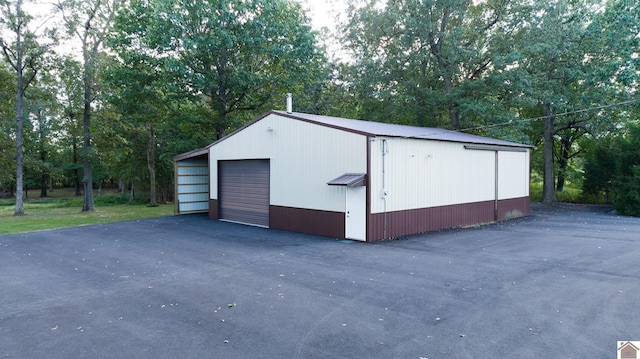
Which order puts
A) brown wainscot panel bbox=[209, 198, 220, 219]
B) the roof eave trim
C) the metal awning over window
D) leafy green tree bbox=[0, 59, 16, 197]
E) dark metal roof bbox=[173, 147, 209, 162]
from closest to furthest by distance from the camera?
the metal awning over window
the roof eave trim
brown wainscot panel bbox=[209, 198, 220, 219]
dark metal roof bbox=[173, 147, 209, 162]
leafy green tree bbox=[0, 59, 16, 197]

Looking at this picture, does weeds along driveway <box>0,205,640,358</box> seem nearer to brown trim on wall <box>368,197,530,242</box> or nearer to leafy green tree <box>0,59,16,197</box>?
brown trim on wall <box>368,197,530,242</box>

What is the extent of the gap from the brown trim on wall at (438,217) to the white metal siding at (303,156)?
1197mm

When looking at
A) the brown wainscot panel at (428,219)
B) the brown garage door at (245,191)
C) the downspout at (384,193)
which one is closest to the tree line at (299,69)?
the brown garage door at (245,191)

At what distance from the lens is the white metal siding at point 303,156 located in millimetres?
10328

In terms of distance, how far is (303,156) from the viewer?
11.5 meters

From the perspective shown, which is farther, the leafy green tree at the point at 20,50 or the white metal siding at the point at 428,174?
the leafy green tree at the point at 20,50

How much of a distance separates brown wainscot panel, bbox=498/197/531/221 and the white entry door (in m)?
6.60

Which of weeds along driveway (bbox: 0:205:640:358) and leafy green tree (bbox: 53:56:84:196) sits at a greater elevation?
leafy green tree (bbox: 53:56:84:196)

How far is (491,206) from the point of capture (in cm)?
1354

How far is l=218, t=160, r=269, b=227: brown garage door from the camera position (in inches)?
511

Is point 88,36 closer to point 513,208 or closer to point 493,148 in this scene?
point 493,148

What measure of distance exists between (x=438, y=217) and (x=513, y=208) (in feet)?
15.8

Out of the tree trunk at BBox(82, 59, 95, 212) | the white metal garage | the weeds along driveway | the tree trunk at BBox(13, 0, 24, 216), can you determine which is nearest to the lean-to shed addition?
the weeds along driveway

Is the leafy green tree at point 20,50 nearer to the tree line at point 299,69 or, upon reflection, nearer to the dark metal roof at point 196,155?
the tree line at point 299,69
